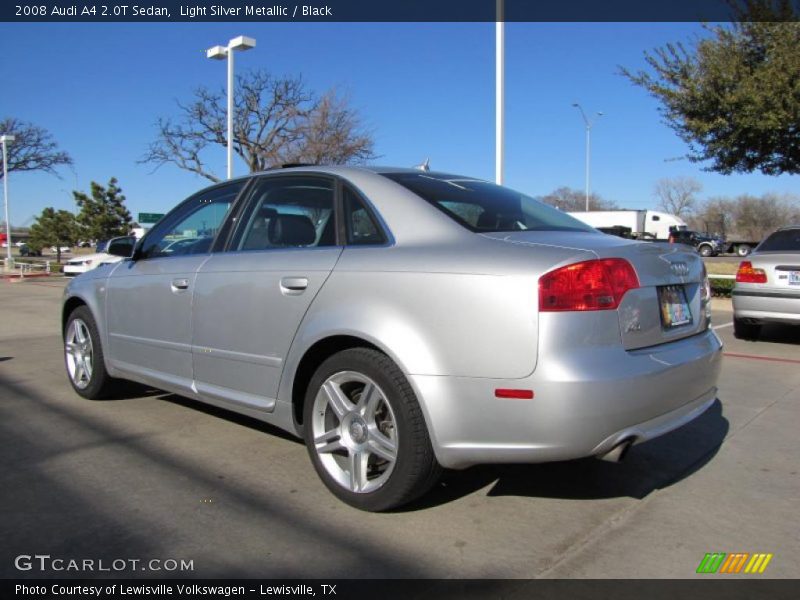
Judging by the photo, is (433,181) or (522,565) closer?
(522,565)

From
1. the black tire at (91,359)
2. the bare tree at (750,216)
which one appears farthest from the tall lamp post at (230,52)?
the bare tree at (750,216)

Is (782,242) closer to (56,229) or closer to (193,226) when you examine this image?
(193,226)

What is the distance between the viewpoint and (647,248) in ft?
9.85

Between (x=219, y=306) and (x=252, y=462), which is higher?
(x=219, y=306)

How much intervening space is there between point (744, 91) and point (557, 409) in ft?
38.3

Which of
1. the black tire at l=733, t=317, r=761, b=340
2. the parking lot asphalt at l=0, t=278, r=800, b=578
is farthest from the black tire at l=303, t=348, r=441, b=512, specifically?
the black tire at l=733, t=317, r=761, b=340

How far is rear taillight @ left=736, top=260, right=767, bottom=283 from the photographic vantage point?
7.62 m

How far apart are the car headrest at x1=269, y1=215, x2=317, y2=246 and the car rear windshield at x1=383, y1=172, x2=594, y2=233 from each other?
53 centimetres

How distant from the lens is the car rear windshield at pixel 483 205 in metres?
3.22

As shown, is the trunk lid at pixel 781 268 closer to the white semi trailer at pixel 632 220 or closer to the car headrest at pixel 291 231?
the car headrest at pixel 291 231

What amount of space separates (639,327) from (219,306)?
2.25 metres

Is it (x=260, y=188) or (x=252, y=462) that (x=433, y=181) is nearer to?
(x=260, y=188)

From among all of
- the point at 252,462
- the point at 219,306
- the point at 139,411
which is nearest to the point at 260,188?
the point at 219,306

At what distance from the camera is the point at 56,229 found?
48844 mm
